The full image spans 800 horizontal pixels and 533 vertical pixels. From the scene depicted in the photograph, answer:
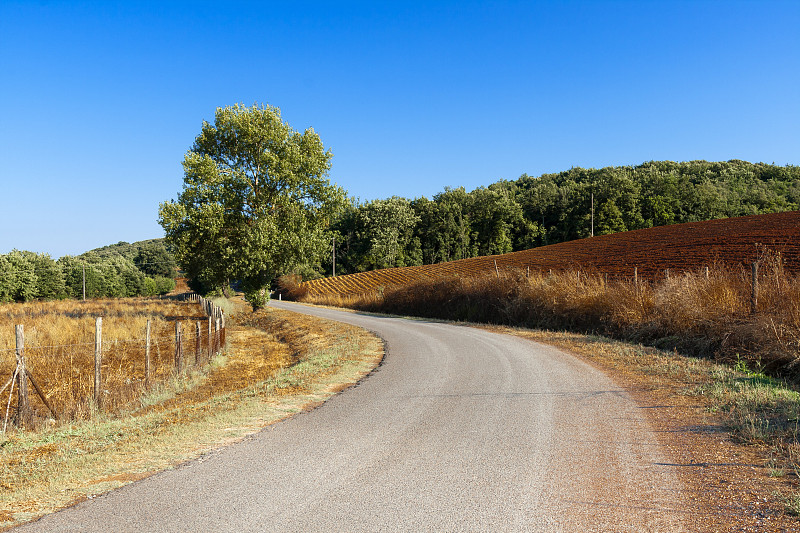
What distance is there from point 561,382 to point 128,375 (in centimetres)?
1051

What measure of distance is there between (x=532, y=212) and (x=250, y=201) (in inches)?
2881

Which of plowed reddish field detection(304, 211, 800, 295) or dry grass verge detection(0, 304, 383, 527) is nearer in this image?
dry grass verge detection(0, 304, 383, 527)

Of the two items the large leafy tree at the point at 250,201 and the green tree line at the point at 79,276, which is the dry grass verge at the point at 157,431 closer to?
the large leafy tree at the point at 250,201

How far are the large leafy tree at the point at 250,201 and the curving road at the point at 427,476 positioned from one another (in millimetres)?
20307

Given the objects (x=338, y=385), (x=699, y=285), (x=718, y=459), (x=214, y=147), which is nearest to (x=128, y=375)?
(x=338, y=385)

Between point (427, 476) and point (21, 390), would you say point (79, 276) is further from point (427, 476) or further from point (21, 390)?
point (427, 476)

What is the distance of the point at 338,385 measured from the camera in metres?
9.66

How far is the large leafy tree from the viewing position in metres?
26.1

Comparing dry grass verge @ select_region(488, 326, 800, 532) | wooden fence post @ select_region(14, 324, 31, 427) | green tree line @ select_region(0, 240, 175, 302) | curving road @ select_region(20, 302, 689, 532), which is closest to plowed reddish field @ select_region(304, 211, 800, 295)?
dry grass verge @ select_region(488, 326, 800, 532)

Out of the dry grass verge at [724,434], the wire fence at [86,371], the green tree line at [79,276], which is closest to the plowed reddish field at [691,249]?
the dry grass verge at [724,434]

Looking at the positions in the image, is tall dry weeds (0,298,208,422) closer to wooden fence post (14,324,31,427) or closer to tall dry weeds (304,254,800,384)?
wooden fence post (14,324,31,427)

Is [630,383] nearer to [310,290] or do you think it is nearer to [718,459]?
[718,459]

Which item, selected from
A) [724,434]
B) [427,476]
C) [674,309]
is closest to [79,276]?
[674,309]

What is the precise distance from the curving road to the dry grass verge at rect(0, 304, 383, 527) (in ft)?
1.44
